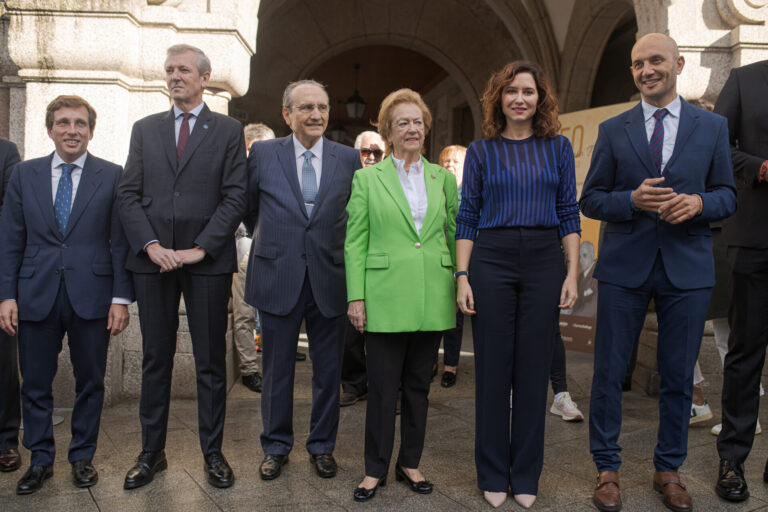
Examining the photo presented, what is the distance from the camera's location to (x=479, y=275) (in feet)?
9.94

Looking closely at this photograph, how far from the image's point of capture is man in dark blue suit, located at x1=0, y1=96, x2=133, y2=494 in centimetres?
327

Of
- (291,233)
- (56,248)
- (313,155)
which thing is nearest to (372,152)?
(313,155)

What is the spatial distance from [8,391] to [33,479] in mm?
637

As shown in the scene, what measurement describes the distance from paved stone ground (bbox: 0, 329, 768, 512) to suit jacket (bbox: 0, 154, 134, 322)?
0.85 m

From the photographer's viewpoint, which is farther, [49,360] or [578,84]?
[578,84]

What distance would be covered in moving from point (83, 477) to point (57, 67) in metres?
2.82

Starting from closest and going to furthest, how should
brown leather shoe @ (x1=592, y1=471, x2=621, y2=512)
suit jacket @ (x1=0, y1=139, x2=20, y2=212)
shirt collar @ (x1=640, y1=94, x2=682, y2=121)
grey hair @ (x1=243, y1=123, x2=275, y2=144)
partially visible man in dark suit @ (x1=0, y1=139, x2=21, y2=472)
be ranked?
1. brown leather shoe @ (x1=592, y1=471, x2=621, y2=512)
2. shirt collar @ (x1=640, y1=94, x2=682, y2=121)
3. partially visible man in dark suit @ (x1=0, y1=139, x2=21, y2=472)
4. suit jacket @ (x1=0, y1=139, x2=20, y2=212)
5. grey hair @ (x1=243, y1=123, x2=275, y2=144)

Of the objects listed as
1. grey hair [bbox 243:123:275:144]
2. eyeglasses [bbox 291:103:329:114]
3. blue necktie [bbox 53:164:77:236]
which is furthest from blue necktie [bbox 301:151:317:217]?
grey hair [bbox 243:123:275:144]

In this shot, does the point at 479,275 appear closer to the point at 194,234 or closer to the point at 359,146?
the point at 194,234

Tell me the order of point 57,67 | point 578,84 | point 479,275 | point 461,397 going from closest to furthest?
point 479,275 → point 57,67 → point 461,397 → point 578,84

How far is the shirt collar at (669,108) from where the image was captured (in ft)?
10.3

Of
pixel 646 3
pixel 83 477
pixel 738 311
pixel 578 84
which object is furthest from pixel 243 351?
pixel 578 84

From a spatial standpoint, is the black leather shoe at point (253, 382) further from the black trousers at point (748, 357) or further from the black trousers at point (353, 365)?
the black trousers at point (748, 357)

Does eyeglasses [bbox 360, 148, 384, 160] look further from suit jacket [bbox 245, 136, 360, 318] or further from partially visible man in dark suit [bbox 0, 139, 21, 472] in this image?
partially visible man in dark suit [bbox 0, 139, 21, 472]
